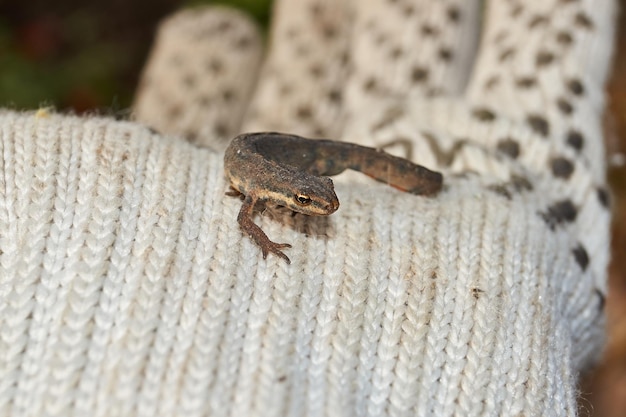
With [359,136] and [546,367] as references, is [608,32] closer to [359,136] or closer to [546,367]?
[359,136]

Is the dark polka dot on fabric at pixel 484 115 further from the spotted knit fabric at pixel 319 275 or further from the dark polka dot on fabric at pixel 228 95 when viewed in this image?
the dark polka dot on fabric at pixel 228 95

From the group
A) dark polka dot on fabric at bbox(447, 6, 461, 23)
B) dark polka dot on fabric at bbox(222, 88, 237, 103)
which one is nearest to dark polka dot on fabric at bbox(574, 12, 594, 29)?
dark polka dot on fabric at bbox(447, 6, 461, 23)

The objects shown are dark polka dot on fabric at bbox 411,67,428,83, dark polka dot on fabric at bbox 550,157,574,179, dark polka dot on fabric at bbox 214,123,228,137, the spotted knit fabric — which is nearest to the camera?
the spotted knit fabric

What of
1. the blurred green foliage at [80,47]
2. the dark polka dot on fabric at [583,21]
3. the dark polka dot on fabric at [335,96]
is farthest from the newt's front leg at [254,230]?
the blurred green foliage at [80,47]

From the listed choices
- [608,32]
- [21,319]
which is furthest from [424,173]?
[608,32]

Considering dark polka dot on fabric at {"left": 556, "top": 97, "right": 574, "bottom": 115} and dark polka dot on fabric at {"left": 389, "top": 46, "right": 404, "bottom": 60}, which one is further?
dark polka dot on fabric at {"left": 389, "top": 46, "right": 404, "bottom": 60}

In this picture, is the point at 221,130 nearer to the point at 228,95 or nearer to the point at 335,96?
→ the point at 228,95

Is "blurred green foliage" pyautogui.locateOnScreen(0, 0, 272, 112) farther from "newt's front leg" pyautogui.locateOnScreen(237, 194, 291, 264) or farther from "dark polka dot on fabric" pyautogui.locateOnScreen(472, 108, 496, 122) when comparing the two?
"newt's front leg" pyautogui.locateOnScreen(237, 194, 291, 264)

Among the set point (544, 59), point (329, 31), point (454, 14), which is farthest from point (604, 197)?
point (329, 31)
